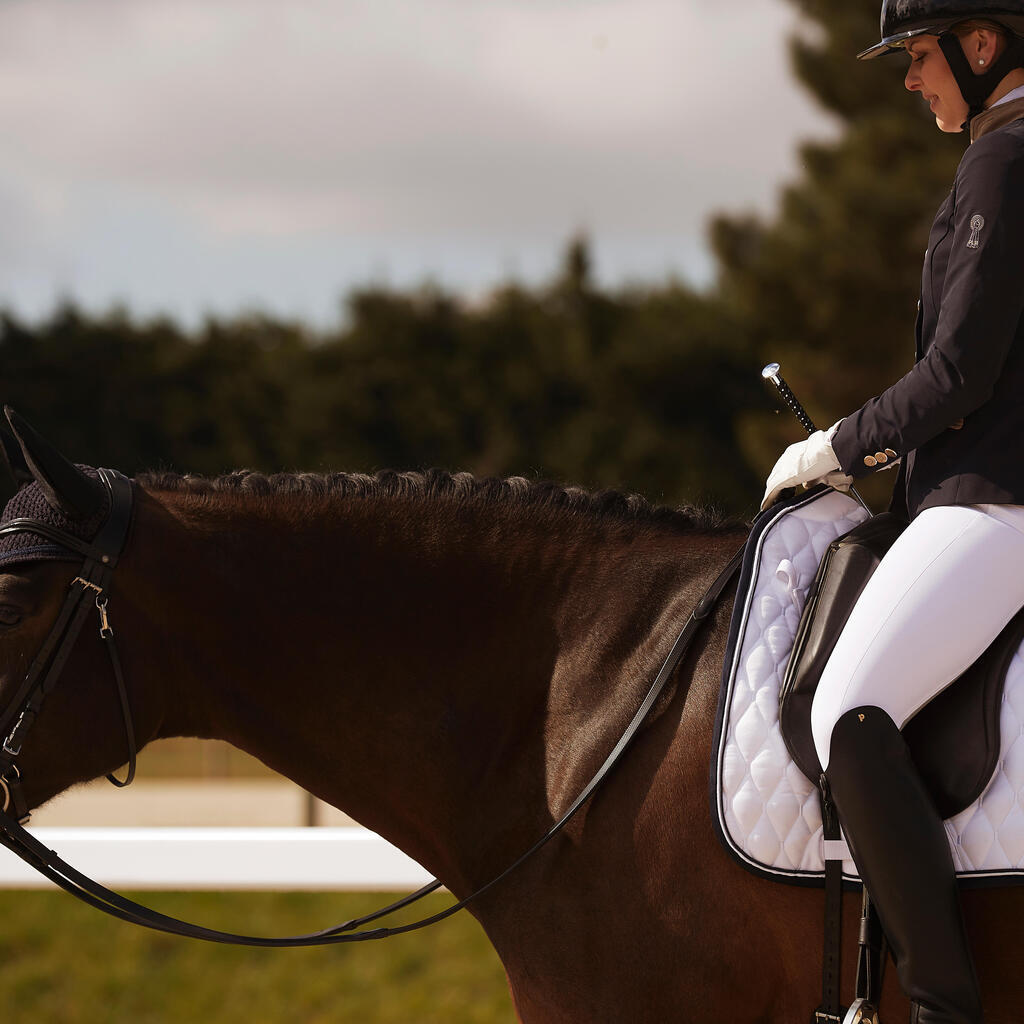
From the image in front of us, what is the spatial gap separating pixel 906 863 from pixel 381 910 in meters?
1.09

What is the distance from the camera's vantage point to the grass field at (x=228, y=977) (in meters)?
5.57

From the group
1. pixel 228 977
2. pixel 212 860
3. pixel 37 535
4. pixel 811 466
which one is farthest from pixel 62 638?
pixel 228 977

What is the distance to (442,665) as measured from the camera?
99.0 inches

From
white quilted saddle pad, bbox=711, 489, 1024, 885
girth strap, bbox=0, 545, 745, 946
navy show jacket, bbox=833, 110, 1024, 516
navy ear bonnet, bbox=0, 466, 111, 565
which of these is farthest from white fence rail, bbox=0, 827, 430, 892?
navy show jacket, bbox=833, 110, 1024, 516

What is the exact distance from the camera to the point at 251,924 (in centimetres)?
644

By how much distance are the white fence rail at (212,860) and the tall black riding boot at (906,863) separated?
2.27m

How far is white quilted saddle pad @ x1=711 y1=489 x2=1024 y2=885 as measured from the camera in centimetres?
210

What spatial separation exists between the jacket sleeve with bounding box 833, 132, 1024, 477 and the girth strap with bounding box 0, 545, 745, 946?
493 millimetres

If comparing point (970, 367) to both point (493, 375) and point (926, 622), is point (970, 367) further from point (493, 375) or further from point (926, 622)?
point (493, 375)

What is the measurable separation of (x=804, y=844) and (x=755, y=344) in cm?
1632

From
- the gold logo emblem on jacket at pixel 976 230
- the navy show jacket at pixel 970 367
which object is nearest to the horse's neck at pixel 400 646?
the navy show jacket at pixel 970 367

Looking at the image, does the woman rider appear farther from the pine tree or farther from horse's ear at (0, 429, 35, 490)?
the pine tree

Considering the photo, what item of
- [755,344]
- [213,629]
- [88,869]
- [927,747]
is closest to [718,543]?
[927,747]

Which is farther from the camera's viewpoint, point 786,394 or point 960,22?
point 786,394
